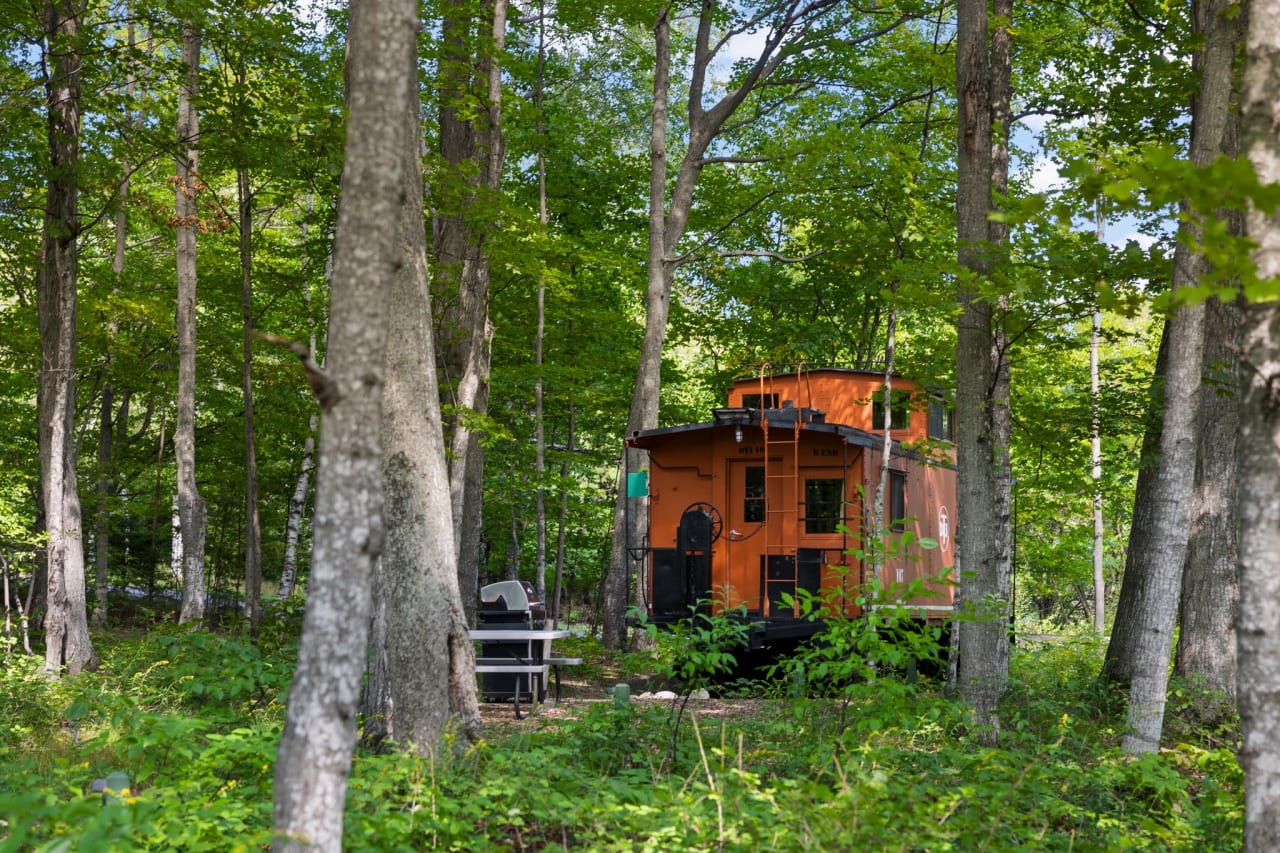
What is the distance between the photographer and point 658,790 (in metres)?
4.63

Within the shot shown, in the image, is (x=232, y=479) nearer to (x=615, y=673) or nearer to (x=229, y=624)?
(x=229, y=624)

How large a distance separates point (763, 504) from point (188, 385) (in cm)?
847

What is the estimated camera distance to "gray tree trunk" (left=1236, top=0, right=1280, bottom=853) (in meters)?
3.38

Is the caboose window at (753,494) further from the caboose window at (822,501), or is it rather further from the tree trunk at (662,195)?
the tree trunk at (662,195)

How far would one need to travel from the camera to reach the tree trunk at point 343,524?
3.29 metres

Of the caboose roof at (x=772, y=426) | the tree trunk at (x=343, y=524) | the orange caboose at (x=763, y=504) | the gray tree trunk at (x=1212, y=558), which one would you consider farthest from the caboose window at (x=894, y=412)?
the tree trunk at (x=343, y=524)

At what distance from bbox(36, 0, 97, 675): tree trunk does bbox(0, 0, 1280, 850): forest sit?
5cm

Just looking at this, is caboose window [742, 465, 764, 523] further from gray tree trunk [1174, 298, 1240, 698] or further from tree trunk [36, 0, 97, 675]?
tree trunk [36, 0, 97, 675]

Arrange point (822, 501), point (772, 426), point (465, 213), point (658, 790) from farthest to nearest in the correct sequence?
point (822, 501) → point (772, 426) → point (465, 213) → point (658, 790)

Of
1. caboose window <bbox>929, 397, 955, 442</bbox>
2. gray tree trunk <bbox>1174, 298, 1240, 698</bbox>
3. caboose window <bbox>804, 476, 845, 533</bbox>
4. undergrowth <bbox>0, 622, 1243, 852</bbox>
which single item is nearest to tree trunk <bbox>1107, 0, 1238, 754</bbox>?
undergrowth <bbox>0, 622, 1243, 852</bbox>

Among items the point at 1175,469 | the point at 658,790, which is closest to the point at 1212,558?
the point at 1175,469

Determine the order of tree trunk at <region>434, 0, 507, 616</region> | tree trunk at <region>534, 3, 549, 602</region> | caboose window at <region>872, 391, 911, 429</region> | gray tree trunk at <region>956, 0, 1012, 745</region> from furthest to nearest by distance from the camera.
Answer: tree trunk at <region>534, 3, 549, 602</region> → caboose window at <region>872, 391, 911, 429</region> → tree trunk at <region>434, 0, 507, 616</region> → gray tree trunk at <region>956, 0, 1012, 745</region>

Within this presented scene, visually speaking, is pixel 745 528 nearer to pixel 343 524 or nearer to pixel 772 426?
pixel 772 426

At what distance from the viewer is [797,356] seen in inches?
805
